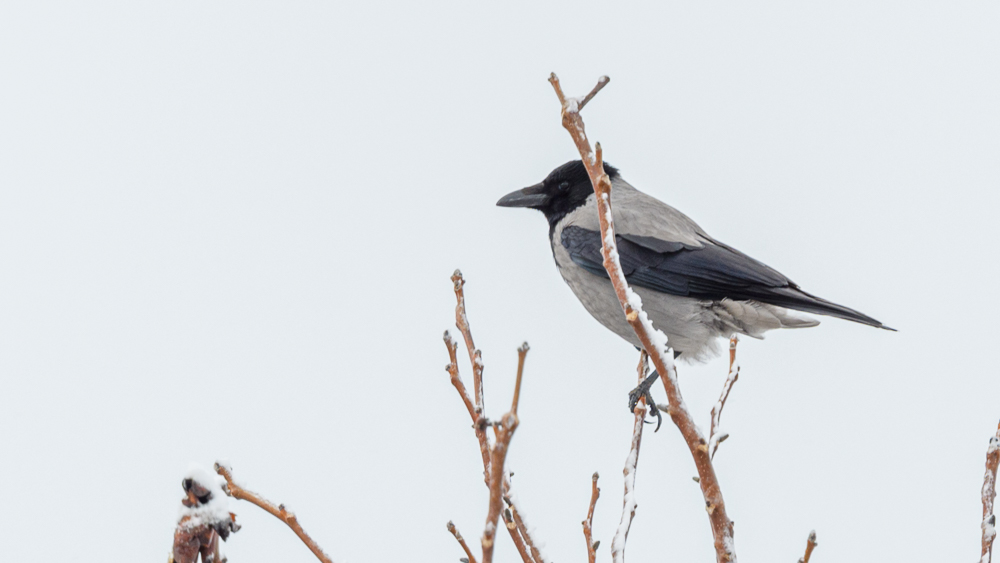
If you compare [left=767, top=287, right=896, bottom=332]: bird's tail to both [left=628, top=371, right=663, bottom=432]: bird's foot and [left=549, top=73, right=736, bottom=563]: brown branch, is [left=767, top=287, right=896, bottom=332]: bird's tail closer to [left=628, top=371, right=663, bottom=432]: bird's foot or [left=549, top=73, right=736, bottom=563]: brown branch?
[left=628, top=371, right=663, bottom=432]: bird's foot

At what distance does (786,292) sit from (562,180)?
1.79 meters

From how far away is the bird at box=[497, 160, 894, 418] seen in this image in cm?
476

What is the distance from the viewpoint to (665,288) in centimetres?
499

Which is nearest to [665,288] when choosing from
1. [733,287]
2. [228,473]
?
[733,287]

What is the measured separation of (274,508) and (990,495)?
1656mm

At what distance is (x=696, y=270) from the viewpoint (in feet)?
16.2

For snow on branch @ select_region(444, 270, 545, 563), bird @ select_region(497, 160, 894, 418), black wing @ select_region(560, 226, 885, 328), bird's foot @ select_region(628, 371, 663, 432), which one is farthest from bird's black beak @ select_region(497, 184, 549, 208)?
snow on branch @ select_region(444, 270, 545, 563)

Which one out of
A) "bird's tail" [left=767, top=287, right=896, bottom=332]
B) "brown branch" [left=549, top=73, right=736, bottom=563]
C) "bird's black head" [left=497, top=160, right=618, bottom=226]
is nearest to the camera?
"brown branch" [left=549, top=73, right=736, bottom=563]

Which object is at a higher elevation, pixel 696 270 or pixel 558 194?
pixel 558 194

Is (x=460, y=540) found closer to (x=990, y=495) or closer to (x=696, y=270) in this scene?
(x=990, y=495)

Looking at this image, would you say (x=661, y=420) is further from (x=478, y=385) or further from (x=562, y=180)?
(x=478, y=385)

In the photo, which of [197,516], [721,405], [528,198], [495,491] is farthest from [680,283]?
[197,516]

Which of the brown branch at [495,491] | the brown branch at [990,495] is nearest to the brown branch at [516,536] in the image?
the brown branch at [495,491]

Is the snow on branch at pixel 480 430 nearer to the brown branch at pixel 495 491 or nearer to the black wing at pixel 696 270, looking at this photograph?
the brown branch at pixel 495 491
